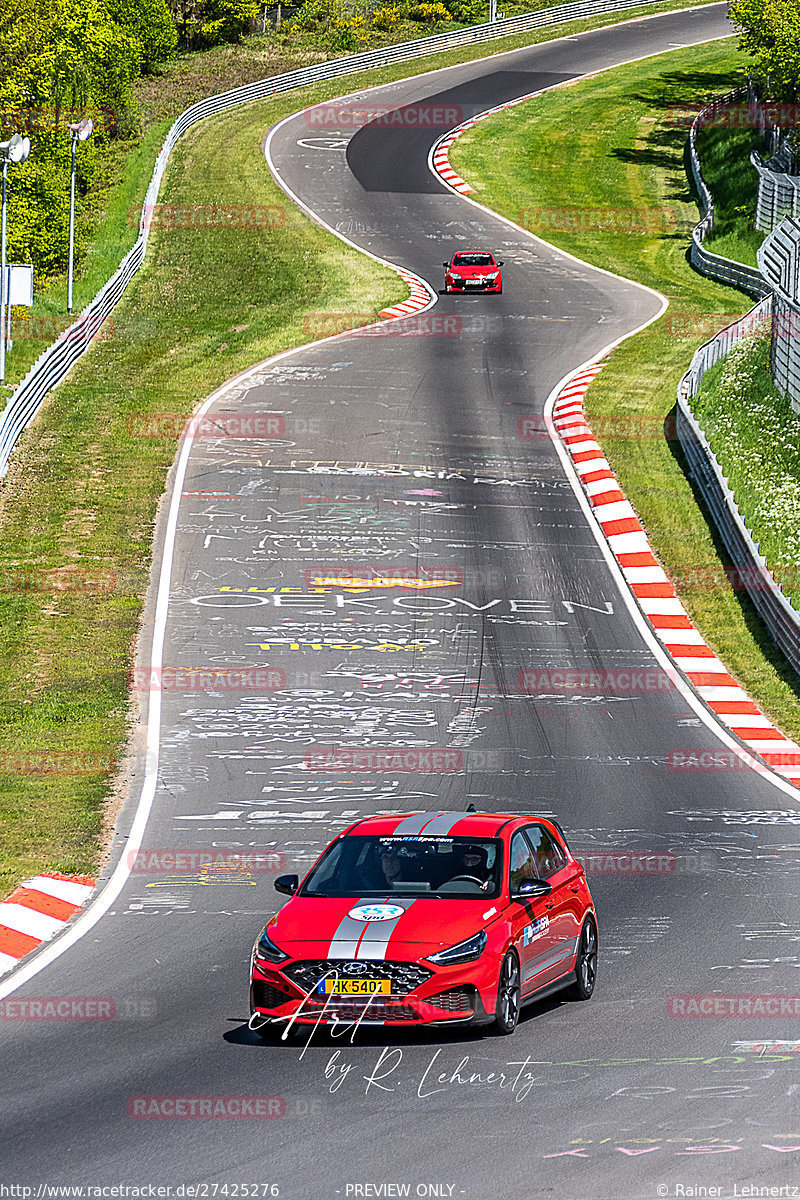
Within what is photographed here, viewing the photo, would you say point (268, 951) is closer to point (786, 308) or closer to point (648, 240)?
point (786, 308)

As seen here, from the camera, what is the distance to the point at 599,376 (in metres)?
42.0

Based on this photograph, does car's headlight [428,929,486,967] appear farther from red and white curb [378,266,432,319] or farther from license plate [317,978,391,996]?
red and white curb [378,266,432,319]

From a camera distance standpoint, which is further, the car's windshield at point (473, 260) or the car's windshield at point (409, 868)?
the car's windshield at point (473, 260)

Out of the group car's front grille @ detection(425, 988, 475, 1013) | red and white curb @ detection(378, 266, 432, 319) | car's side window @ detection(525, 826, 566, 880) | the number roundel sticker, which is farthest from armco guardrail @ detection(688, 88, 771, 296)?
car's front grille @ detection(425, 988, 475, 1013)

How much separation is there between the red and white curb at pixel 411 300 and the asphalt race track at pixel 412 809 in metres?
4.22

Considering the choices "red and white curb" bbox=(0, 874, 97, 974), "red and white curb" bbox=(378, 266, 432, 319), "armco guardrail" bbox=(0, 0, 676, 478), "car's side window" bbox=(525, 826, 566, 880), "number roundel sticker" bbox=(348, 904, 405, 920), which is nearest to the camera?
"number roundel sticker" bbox=(348, 904, 405, 920)

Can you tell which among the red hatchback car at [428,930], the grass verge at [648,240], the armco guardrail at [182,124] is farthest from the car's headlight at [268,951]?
the armco guardrail at [182,124]

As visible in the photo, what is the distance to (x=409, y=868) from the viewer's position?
11469 millimetres

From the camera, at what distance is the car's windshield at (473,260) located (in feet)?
172

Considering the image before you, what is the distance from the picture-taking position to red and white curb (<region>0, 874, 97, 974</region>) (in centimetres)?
1312

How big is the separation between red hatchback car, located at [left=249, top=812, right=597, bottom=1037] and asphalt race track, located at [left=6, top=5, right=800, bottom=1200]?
29 cm

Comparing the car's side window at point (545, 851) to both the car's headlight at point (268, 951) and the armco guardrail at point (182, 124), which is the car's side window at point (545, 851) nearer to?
the car's headlight at point (268, 951)

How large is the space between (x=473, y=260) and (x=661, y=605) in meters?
27.6

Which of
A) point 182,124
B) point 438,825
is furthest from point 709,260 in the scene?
point 438,825
